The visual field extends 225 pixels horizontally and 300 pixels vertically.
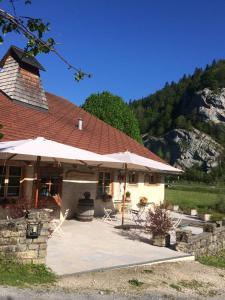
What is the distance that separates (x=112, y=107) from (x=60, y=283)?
25.6 metres

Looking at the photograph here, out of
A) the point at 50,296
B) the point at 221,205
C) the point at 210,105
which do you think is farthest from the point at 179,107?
the point at 50,296

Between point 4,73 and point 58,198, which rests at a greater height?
point 4,73

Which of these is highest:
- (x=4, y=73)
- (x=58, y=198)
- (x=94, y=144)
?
(x=4, y=73)

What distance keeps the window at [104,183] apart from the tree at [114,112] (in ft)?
45.4

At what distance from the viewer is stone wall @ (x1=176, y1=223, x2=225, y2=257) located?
10656 millimetres

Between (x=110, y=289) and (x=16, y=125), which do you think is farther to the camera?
(x=16, y=125)

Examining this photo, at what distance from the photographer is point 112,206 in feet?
59.7

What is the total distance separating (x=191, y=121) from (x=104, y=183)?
12453 centimetres

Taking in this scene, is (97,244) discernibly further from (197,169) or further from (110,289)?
(197,169)

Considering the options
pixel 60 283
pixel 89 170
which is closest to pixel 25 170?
pixel 89 170

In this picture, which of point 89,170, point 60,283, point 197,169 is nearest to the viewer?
point 60,283

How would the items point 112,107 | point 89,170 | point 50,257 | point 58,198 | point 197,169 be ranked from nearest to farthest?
point 50,257 → point 58,198 → point 89,170 → point 112,107 → point 197,169

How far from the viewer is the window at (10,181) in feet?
42.0

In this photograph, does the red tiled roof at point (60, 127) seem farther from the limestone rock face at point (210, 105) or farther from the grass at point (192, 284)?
the limestone rock face at point (210, 105)
